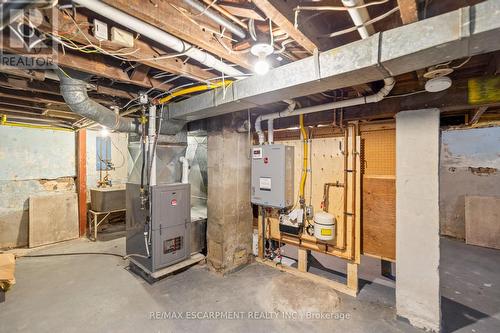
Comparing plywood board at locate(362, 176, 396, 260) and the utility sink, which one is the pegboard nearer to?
plywood board at locate(362, 176, 396, 260)

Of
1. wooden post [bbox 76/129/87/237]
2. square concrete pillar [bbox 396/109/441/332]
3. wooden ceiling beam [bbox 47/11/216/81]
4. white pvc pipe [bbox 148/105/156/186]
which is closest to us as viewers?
wooden ceiling beam [bbox 47/11/216/81]

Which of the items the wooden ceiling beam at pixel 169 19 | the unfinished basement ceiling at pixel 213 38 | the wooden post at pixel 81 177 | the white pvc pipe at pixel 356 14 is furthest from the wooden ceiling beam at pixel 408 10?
the wooden post at pixel 81 177

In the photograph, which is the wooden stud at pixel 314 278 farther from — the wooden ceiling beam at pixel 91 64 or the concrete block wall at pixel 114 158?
the concrete block wall at pixel 114 158

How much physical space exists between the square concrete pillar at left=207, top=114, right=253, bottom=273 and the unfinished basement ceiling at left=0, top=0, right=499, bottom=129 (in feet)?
3.02

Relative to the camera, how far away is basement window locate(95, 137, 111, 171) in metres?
5.18

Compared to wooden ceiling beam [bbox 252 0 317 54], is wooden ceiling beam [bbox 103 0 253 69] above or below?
above

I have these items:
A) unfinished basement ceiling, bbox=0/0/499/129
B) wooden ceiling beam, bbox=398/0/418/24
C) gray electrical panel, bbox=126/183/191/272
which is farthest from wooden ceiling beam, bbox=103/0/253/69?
gray electrical panel, bbox=126/183/191/272

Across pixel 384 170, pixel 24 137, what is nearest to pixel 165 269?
pixel 384 170

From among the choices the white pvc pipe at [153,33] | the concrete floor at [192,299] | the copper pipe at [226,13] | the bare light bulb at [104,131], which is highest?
the copper pipe at [226,13]

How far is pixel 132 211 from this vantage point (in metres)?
3.31

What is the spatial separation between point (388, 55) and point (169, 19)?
1238 millimetres

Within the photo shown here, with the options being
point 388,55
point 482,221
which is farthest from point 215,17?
point 482,221

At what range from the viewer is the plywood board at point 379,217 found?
8.75 ft

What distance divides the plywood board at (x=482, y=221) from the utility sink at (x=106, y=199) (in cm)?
678
